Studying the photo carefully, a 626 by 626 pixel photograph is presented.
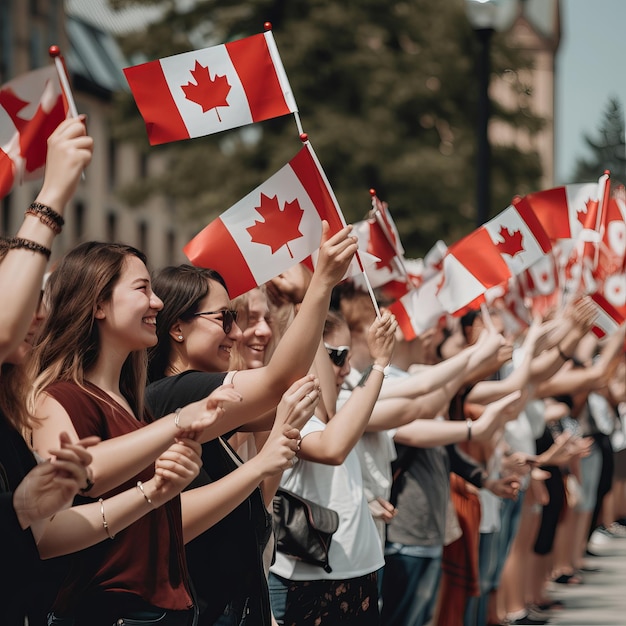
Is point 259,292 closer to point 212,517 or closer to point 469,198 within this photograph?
point 212,517

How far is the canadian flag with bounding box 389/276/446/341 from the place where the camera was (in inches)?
312

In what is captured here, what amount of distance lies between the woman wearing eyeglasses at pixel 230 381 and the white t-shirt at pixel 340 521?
772 millimetres

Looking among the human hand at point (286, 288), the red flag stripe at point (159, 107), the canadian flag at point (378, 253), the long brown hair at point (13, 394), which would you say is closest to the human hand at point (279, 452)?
the long brown hair at point (13, 394)

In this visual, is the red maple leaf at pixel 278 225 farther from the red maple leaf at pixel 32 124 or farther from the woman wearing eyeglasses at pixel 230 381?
the red maple leaf at pixel 32 124

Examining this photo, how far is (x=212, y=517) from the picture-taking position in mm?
4262

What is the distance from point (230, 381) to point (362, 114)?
25.5 metres

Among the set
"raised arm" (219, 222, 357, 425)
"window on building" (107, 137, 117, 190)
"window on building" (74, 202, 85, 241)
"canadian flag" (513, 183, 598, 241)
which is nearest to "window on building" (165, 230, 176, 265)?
"window on building" (107, 137, 117, 190)

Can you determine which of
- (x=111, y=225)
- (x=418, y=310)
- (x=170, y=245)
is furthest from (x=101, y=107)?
(x=418, y=310)

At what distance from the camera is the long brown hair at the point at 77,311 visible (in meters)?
4.11

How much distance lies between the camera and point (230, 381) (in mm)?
4457

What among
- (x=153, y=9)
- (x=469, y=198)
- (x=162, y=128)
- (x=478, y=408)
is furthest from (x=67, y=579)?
(x=153, y=9)

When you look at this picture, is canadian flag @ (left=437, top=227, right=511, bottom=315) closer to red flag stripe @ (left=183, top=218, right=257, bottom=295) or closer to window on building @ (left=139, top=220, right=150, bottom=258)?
red flag stripe @ (left=183, top=218, right=257, bottom=295)

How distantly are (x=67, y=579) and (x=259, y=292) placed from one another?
74.1 inches

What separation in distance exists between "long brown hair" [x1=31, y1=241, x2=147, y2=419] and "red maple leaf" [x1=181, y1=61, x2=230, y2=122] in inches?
45.1
